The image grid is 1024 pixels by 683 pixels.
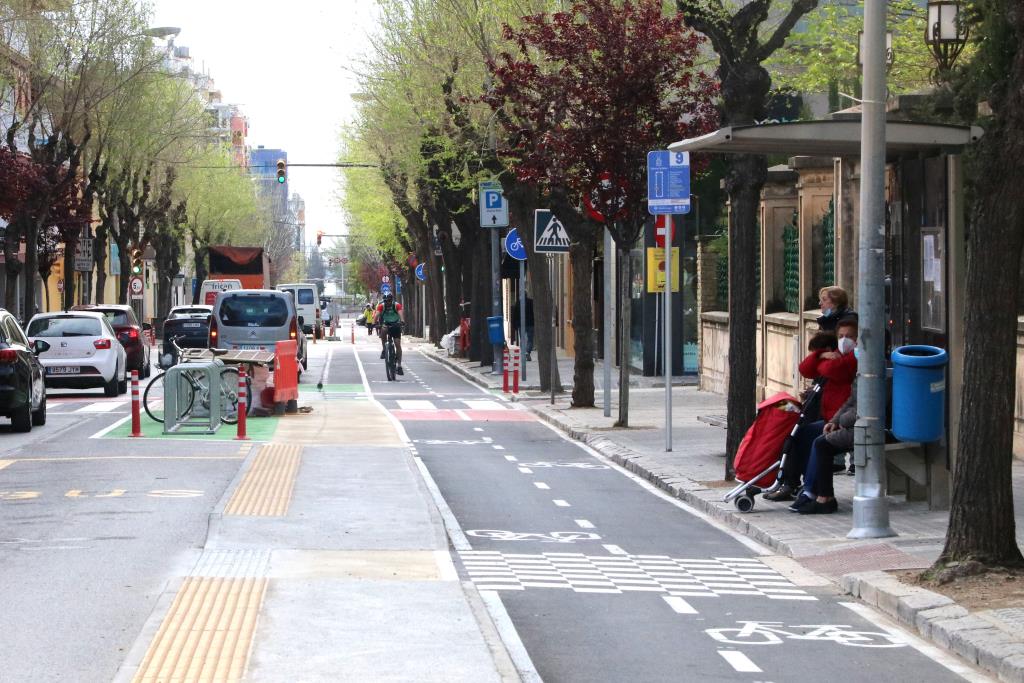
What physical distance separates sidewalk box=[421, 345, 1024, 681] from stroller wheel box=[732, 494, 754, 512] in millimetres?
55

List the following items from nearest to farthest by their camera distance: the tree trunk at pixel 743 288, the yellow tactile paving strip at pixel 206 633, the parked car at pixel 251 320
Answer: the yellow tactile paving strip at pixel 206 633 → the tree trunk at pixel 743 288 → the parked car at pixel 251 320

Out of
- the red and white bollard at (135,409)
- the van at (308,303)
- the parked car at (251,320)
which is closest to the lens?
the red and white bollard at (135,409)

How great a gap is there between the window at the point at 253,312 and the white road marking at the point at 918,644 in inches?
902

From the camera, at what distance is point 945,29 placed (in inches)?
890

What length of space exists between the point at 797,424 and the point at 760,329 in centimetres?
1294

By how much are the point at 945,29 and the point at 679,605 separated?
48.8 ft

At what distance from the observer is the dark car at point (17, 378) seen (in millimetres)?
21141

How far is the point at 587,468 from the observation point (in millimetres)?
17969

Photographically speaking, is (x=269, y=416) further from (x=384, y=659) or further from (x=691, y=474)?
(x=384, y=659)

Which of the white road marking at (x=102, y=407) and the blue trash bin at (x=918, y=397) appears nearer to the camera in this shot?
the blue trash bin at (x=918, y=397)

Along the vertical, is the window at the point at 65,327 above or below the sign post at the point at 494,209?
below

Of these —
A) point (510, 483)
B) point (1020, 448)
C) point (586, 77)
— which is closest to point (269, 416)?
point (586, 77)

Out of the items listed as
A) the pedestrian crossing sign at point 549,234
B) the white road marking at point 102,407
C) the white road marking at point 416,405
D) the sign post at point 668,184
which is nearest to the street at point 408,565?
the sign post at point 668,184

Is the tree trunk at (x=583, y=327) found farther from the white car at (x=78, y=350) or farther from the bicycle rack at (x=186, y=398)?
the white car at (x=78, y=350)
